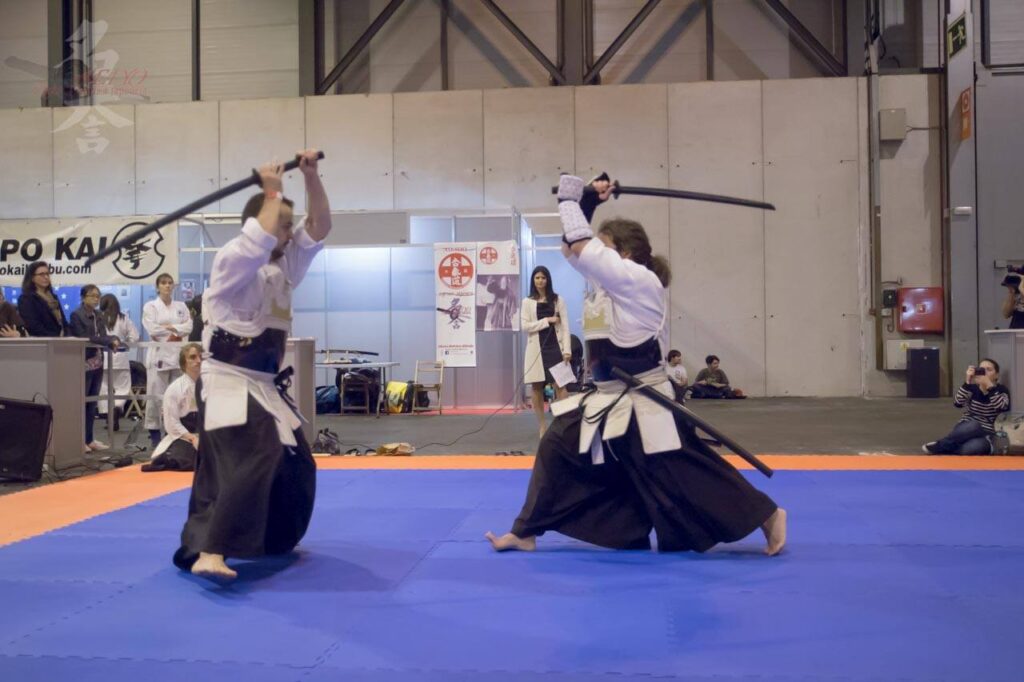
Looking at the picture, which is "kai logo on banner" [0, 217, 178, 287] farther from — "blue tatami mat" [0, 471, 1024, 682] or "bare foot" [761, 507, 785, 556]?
"bare foot" [761, 507, 785, 556]

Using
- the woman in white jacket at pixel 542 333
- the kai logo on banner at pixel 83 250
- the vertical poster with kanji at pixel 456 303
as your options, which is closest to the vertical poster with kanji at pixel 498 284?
the vertical poster with kanji at pixel 456 303

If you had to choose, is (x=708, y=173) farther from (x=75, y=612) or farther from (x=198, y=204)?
(x=75, y=612)

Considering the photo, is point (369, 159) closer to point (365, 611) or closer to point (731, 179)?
point (731, 179)

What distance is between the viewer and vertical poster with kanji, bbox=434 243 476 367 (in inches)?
488

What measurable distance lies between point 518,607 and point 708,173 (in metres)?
12.0

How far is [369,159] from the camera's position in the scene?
1442 centimetres

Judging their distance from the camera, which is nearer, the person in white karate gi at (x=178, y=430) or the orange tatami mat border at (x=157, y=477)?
the orange tatami mat border at (x=157, y=477)

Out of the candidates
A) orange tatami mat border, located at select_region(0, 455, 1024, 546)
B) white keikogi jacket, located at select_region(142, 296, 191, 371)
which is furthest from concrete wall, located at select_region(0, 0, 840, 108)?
orange tatami mat border, located at select_region(0, 455, 1024, 546)

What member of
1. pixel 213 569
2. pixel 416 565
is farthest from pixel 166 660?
pixel 416 565

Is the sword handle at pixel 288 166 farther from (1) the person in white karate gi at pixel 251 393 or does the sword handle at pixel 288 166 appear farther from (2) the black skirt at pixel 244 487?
(2) the black skirt at pixel 244 487

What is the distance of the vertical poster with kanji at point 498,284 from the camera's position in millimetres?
12312

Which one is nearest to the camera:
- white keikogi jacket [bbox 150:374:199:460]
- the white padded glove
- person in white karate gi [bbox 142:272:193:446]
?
the white padded glove

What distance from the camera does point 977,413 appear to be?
7.82m

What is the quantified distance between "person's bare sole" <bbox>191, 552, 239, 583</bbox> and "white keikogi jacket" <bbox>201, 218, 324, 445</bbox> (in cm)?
50
